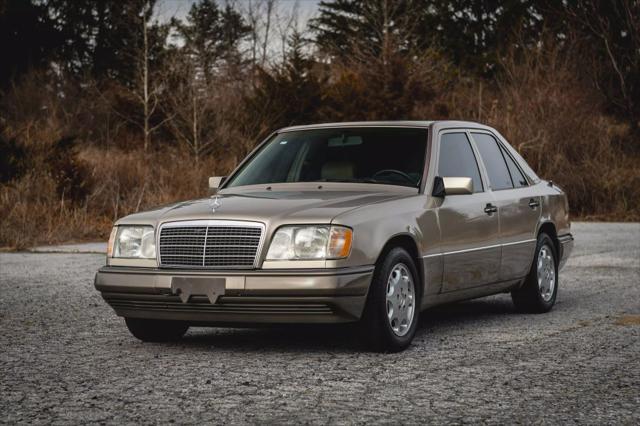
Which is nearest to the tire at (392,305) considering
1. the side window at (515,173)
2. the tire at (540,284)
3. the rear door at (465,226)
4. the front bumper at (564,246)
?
the rear door at (465,226)

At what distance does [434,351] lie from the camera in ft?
22.3

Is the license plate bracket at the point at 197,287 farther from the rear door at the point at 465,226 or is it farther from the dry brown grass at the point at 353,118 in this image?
the dry brown grass at the point at 353,118

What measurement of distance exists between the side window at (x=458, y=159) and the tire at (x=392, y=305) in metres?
1.17

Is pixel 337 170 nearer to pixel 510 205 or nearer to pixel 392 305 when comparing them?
pixel 392 305

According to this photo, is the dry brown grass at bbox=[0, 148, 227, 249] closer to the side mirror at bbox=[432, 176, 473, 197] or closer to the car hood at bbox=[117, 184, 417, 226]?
the car hood at bbox=[117, 184, 417, 226]

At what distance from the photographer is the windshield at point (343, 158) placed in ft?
25.0

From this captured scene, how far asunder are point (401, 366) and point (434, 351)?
66 centimetres

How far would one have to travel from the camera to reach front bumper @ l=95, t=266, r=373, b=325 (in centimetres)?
620

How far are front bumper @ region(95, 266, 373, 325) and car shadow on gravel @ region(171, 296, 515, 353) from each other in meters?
0.39

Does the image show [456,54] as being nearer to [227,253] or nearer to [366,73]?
[366,73]

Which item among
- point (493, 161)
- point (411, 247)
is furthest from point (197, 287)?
point (493, 161)

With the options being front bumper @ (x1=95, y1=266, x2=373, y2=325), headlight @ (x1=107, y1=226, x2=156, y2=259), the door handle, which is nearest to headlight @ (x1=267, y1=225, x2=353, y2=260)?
front bumper @ (x1=95, y1=266, x2=373, y2=325)

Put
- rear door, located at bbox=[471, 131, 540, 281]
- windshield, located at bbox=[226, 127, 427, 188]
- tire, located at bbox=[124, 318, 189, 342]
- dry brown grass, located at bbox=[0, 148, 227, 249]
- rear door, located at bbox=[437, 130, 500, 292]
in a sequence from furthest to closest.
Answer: dry brown grass, located at bbox=[0, 148, 227, 249] → rear door, located at bbox=[471, 131, 540, 281] → windshield, located at bbox=[226, 127, 427, 188] → rear door, located at bbox=[437, 130, 500, 292] → tire, located at bbox=[124, 318, 189, 342]

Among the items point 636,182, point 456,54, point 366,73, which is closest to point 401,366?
point 636,182
